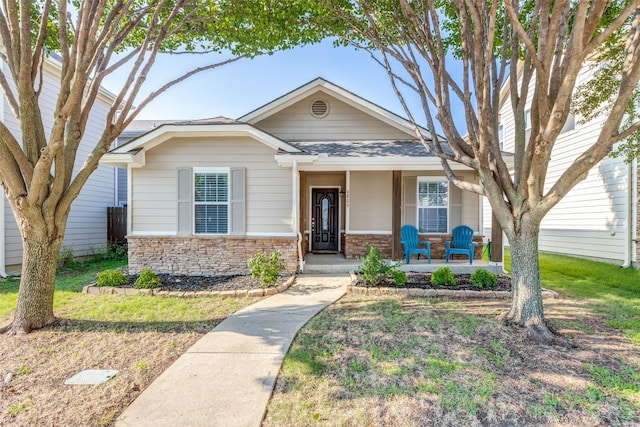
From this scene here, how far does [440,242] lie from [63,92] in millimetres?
8905

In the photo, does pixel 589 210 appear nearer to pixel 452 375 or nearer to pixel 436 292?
pixel 436 292

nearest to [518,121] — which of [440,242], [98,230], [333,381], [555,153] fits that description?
[333,381]

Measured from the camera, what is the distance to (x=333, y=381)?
3.12 metres

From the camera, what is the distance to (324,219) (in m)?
11.2

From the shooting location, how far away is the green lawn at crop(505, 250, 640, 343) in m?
5.01

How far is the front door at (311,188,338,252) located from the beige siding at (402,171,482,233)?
249 centimetres

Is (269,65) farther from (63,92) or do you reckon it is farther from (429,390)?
(429,390)

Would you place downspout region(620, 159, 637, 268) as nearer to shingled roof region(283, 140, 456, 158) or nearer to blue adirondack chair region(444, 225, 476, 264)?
blue adirondack chair region(444, 225, 476, 264)

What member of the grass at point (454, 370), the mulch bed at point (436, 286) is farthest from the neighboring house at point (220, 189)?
the grass at point (454, 370)

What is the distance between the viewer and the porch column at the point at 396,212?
29.0ft

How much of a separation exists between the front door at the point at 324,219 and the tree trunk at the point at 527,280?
6.93 meters

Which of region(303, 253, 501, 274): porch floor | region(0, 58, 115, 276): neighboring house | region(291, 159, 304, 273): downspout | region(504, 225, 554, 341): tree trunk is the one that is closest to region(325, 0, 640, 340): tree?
region(504, 225, 554, 341): tree trunk

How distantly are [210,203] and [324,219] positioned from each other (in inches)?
→ 164

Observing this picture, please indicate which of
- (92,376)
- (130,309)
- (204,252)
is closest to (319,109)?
(204,252)
